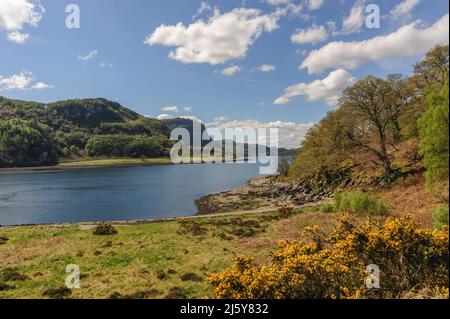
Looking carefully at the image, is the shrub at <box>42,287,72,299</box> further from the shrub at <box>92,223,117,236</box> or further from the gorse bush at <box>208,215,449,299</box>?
the shrub at <box>92,223,117,236</box>

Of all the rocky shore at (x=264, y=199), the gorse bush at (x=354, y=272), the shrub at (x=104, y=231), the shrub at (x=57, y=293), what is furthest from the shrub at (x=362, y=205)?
the shrub at (x=104, y=231)

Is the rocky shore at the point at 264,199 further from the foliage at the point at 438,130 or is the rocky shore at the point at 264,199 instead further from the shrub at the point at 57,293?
the foliage at the point at 438,130

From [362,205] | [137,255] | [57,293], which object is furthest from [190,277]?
[362,205]

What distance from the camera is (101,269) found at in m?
21.8

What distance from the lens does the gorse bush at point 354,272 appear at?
38.0 feet

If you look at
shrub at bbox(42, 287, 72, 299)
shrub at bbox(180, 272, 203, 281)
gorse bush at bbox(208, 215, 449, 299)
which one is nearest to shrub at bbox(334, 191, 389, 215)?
gorse bush at bbox(208, 215, 449, 299)

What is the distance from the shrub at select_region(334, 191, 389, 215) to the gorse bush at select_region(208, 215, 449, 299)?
704 inches

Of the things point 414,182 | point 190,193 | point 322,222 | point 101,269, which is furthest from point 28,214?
point 414,182

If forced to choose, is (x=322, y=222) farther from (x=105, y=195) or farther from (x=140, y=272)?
(x=105, y=195)

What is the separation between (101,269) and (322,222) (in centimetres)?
2255

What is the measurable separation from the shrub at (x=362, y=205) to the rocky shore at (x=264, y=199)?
21207mm

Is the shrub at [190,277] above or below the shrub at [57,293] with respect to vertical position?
above

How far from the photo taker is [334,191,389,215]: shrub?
95.8 feet
